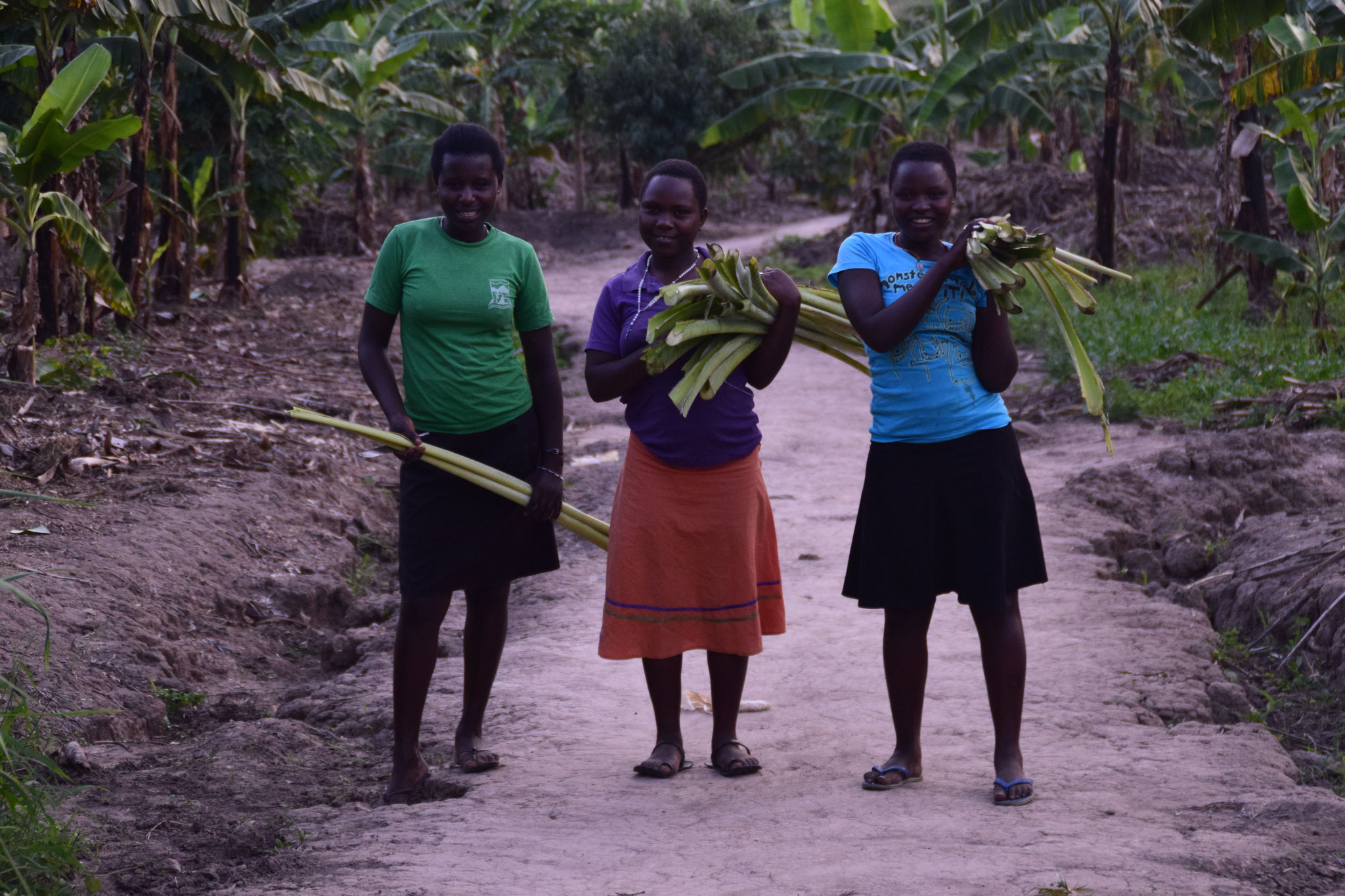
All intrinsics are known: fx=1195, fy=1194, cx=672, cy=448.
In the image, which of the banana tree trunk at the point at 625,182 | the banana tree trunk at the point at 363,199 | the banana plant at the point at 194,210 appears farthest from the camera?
the banana tree trunk at the point at 625,182

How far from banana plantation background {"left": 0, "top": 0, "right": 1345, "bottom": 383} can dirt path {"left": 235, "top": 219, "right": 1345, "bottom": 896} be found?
4774mm

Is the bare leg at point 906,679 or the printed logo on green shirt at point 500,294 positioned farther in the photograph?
the printed logo on green shirt at point 500,294

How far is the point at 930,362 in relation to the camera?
3.09 m

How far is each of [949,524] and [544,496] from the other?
1125 mm

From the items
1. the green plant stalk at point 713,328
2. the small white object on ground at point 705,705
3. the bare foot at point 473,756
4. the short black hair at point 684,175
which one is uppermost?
the short black hair at point 684,175

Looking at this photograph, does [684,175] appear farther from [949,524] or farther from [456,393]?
[949,524]

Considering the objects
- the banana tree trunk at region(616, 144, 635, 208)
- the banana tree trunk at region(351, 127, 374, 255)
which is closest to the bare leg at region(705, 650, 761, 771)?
the banana tree trunk at region(351, 127, 374, 255)

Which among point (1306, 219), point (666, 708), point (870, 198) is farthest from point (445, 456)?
point (870, 198)

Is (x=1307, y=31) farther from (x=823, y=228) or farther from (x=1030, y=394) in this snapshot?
(x=823, y=228)

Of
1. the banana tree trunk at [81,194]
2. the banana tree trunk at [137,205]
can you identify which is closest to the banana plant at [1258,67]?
the banana tree trunk at [81,194]

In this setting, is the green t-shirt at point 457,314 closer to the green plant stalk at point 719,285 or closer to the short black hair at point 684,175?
the short black hair at point 684,175

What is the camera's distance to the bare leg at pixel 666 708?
338 cm

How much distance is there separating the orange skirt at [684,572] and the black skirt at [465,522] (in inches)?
13.5

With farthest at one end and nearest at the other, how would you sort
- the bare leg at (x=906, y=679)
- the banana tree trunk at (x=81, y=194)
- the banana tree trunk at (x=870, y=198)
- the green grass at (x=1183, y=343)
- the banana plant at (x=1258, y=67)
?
the banana tree trunk at (x=870, y=198) < the banana tree trunk at (x=81, y=194) < the green grass at (x=1183, y=343) < the banana plant at (x=1258, y=67) < the bare leg at (x=906, y=679)
